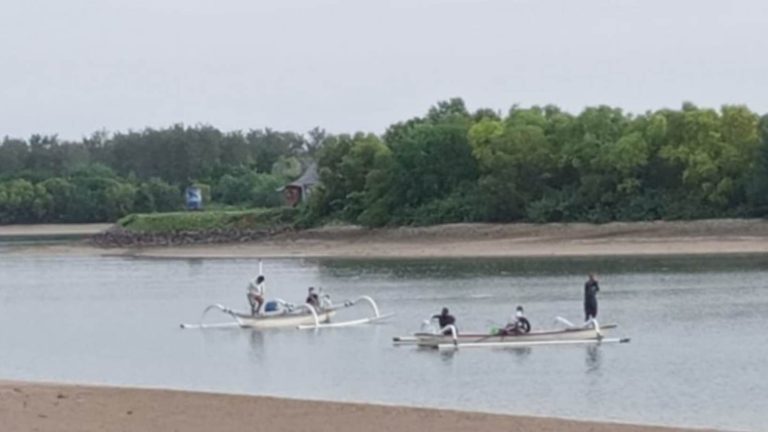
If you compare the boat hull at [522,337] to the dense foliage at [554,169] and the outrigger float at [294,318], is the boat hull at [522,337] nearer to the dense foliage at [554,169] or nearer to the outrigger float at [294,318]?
the outrigger float at [294,318]

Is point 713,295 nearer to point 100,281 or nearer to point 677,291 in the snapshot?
point 677,291

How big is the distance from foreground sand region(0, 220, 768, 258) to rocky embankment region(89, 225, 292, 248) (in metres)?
1.83

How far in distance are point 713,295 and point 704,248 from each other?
2719 centimetres

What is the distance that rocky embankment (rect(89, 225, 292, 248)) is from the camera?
4205 inches

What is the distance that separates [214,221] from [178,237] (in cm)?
294

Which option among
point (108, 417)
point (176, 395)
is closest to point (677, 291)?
point (176, 395)

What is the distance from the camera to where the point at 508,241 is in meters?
88.7

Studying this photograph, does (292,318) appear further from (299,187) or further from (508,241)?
(299,187)

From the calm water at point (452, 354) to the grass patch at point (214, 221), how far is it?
32535 mm

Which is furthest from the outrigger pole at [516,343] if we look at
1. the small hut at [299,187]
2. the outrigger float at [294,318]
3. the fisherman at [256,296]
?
the small hut at [299,187]

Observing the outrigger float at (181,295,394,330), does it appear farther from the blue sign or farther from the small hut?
the blue sign

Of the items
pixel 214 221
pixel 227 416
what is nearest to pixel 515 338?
pixel 227 416

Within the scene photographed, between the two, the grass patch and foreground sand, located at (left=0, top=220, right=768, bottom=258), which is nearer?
foreground sand, located at (left=0, top=220, right=768, bottom=258)

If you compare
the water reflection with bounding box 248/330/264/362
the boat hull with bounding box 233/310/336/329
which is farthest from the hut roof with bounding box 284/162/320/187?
the water reflection with bounding box 248/330/264/362
